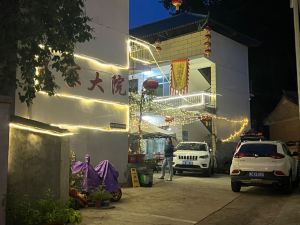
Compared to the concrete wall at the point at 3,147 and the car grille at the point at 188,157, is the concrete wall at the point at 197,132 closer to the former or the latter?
the car grille at the point at 188,157

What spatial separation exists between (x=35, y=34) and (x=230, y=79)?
22.1 meters

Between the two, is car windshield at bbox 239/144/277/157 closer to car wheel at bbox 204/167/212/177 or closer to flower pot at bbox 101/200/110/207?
flower pot at bbox 101/200/110/207

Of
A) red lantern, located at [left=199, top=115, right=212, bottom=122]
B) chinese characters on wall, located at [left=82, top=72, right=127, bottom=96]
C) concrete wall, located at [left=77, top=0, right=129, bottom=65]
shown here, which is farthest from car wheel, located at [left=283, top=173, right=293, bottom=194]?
red lantern, located at [left=199, top=115, right=212, bottom=122]

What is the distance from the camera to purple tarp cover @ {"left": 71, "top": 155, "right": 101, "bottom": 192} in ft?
34.6

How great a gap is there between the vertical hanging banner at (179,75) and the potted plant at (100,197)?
44.7 feet

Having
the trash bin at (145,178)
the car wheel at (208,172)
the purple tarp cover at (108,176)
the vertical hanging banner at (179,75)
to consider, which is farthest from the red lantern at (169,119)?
the purple tarp cover at (108,176)

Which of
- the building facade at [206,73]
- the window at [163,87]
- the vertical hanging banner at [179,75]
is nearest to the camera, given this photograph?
the vertical hanging banner at [179,75]

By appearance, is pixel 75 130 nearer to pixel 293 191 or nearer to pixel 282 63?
pixel 293 191

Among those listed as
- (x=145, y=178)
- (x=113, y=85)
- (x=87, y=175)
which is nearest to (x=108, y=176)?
(x=87, y=175)

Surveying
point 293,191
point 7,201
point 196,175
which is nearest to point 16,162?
point 7,201

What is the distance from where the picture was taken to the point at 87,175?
10672mm

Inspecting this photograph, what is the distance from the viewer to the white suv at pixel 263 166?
42.2ft

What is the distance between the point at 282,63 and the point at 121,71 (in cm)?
2416

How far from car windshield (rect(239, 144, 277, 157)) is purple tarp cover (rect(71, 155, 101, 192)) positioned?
5.18 m
